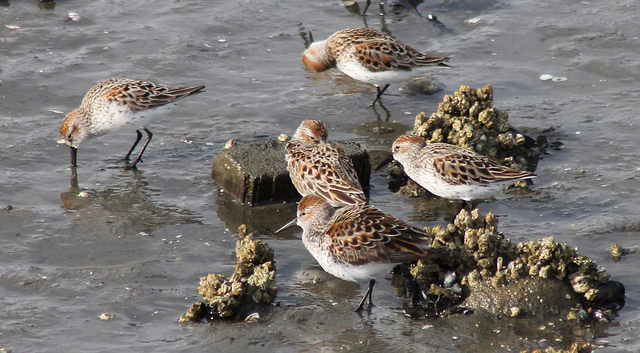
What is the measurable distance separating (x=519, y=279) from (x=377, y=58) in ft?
16.9

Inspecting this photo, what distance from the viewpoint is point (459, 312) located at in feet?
25.3

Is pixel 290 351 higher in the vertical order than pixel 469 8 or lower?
lower

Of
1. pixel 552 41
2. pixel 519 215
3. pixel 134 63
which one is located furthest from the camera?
pixel 552 41

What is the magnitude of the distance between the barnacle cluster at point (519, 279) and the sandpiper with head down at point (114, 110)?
14.5 ft

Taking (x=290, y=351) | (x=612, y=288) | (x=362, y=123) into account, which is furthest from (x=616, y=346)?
(x=362, y=123)

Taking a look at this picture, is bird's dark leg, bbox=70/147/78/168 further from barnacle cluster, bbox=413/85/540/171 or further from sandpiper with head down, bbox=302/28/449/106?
barnacle cluster, bbox=413/85/540/171

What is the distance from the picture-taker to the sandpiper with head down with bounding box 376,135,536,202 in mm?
9164

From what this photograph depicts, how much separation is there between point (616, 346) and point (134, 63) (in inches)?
330

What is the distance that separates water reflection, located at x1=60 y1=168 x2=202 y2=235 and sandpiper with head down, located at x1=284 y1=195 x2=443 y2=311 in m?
2.20

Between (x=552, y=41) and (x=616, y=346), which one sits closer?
(x=616, y=346)

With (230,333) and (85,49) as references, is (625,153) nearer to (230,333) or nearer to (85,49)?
(230,333)

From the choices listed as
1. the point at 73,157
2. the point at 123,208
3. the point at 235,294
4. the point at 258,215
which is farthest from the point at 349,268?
the point at 73,157

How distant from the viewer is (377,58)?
39.9ft

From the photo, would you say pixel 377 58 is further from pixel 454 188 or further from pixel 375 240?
pixel 375 240
